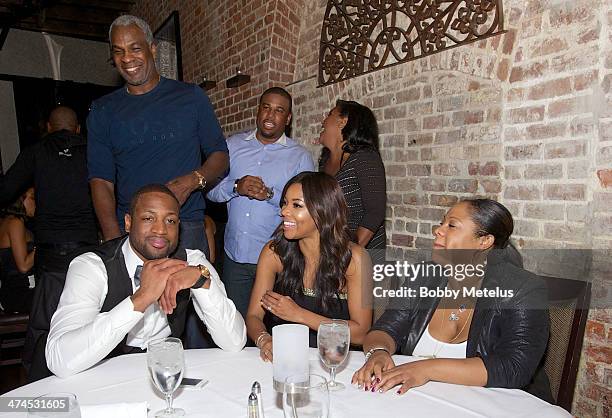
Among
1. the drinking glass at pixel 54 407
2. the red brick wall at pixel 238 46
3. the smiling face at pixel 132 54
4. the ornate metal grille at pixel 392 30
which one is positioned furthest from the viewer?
the red brick wall at pixel 238 46

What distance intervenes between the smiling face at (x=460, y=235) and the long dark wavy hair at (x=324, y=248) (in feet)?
1.34

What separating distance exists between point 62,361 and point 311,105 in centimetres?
274

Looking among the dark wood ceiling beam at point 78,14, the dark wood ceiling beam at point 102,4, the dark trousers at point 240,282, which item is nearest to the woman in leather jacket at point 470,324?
the dark trousers at point 240,282

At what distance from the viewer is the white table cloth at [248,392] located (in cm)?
116

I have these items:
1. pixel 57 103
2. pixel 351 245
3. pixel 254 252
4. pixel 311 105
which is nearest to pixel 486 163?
pixel 351 245

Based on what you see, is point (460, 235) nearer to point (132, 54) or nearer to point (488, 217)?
point (488, 217)

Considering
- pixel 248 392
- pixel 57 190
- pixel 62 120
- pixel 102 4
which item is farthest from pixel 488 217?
pixel 102 4

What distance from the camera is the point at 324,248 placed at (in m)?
2.09

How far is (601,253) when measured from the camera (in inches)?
78.5

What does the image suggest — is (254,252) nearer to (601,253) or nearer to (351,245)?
(351,245)

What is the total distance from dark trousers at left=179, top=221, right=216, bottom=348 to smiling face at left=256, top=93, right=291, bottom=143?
32.6 inches

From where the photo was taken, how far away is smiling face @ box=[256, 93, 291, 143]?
2912 mm

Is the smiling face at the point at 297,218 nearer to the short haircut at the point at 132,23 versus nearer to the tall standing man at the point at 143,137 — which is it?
the tall standing man at the point at 143,137

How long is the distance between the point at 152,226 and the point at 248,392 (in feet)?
2.43
